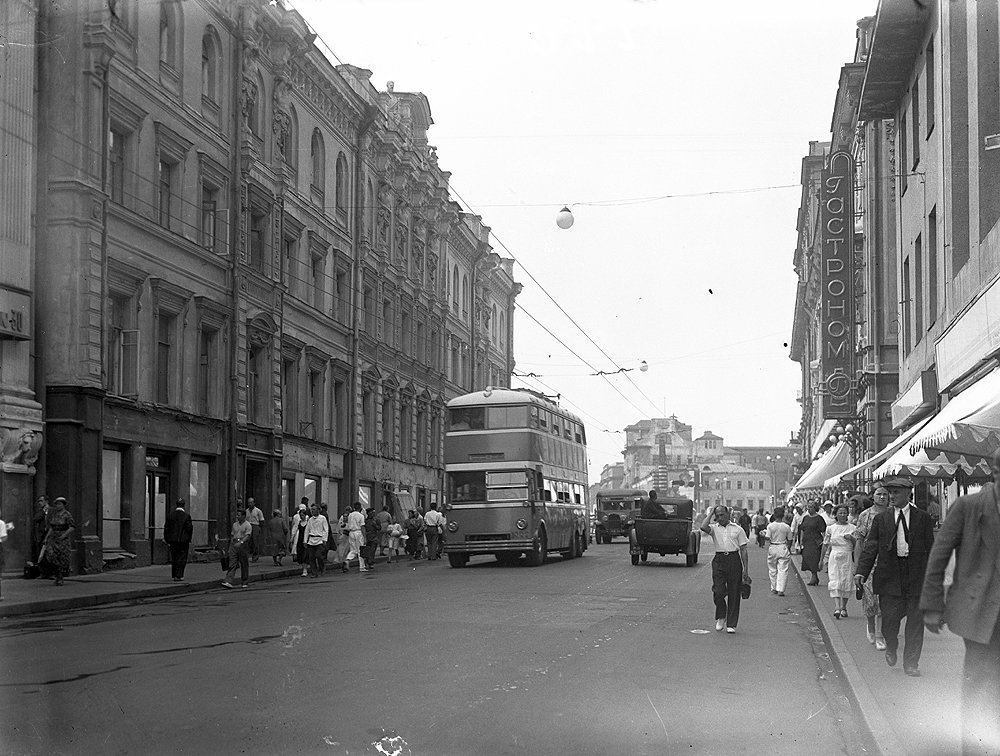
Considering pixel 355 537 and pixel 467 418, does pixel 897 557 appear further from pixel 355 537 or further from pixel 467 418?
pixel 467 418

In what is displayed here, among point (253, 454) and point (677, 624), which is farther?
point (253, 454)

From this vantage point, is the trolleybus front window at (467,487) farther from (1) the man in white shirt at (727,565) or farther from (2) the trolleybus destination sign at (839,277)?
(1) the man in white shirt at (727,565)

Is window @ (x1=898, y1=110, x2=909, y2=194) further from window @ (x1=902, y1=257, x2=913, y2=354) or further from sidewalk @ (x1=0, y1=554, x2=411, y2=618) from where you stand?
sidewalk @ (x1=0, y1=554, x2=411, y2=618)

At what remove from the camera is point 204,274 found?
110 ft

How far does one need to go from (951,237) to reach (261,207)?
20.6m

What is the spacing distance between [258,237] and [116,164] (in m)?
8.56

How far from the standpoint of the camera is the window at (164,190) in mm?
30984

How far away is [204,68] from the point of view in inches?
1337

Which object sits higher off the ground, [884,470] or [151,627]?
[884,470]

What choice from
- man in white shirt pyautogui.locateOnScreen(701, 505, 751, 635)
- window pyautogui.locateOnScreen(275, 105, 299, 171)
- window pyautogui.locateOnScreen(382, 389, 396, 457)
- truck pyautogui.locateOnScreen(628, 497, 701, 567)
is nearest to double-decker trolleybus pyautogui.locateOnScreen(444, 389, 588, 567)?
truck pyautogui.locateOnScreen(628, 497, 701, 567)

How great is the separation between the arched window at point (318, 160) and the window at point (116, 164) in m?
12.9

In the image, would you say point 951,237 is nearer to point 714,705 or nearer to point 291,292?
point 714,705

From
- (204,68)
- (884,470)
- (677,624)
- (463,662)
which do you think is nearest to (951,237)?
(884,470)

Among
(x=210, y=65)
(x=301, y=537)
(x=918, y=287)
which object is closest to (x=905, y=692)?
(x=918, y=287)
